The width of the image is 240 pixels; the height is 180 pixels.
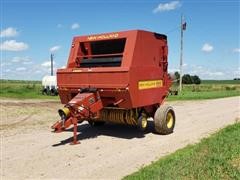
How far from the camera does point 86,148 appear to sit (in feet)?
31.9

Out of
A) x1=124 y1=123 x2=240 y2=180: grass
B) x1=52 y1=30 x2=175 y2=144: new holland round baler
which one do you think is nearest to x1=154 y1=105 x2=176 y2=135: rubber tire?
x1=52 y1=30 x2=175 y2=144: new holland round baler

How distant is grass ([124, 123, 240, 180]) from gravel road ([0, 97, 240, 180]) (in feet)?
2.16

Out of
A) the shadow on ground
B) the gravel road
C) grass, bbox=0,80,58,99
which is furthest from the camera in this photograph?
grass, bbox=0,80,58,99

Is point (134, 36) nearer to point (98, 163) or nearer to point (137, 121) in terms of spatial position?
point (137, 121)

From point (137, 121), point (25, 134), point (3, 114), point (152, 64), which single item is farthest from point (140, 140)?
point (3, 114)

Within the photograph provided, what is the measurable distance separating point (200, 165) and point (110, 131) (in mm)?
5861

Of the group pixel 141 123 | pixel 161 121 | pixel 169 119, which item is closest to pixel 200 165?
pixel 141 123

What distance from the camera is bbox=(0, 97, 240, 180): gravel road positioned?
7.61 m

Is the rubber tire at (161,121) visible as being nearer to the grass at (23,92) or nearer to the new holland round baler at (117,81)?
the new holland round baler at (117,81)

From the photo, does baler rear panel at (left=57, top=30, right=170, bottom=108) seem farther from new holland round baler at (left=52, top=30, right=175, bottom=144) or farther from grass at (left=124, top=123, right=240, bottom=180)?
grass at (left=124, top=123, right=240, bottom=180)

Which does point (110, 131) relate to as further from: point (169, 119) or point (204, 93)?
point (204, 93)

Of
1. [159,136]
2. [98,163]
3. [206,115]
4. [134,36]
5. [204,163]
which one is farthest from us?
[206,115]

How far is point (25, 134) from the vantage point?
11.9 meters

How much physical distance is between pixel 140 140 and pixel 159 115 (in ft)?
4.25
